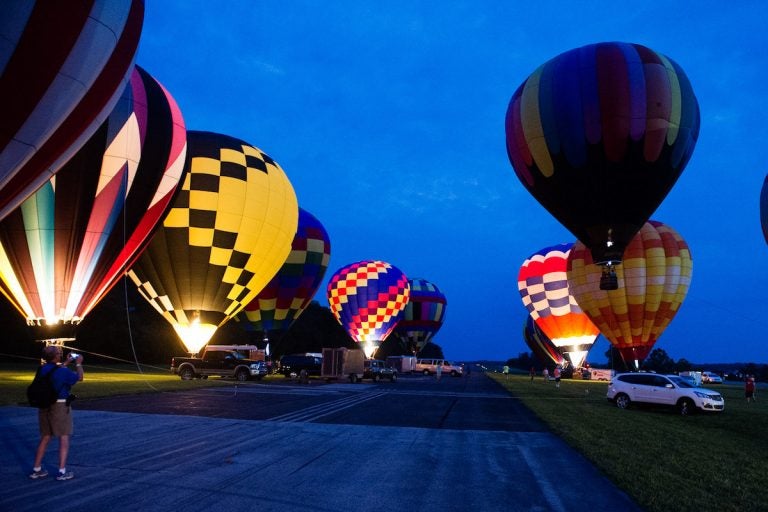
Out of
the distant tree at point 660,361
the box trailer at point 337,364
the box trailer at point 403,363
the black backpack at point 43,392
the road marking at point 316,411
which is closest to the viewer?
the black backpack at point 43,392

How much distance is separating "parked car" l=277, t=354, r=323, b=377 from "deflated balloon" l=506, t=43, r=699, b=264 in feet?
53.9

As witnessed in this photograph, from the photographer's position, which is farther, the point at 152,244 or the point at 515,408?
the point at 152,244

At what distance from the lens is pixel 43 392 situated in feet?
19.7

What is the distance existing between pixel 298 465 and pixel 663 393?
47.9ft

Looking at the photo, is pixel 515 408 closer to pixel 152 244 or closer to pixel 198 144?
pixel 152 244

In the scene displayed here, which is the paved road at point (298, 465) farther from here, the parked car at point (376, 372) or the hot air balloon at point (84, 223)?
the parked car at point (376, 372)

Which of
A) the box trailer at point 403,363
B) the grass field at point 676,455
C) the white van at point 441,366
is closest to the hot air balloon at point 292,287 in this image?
the box trailer at point 403,363

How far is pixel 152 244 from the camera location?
23.0m

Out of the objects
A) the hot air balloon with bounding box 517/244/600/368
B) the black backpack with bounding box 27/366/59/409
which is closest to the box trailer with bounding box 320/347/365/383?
the hot air balloon with bounding box 517/244/600/368

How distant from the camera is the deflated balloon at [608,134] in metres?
19.8

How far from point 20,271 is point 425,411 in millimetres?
11606

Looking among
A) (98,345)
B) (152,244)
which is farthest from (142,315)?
(152,244)

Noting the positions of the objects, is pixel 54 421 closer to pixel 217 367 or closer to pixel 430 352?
pixel 217 367

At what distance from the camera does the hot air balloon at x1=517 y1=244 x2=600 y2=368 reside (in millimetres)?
43406
